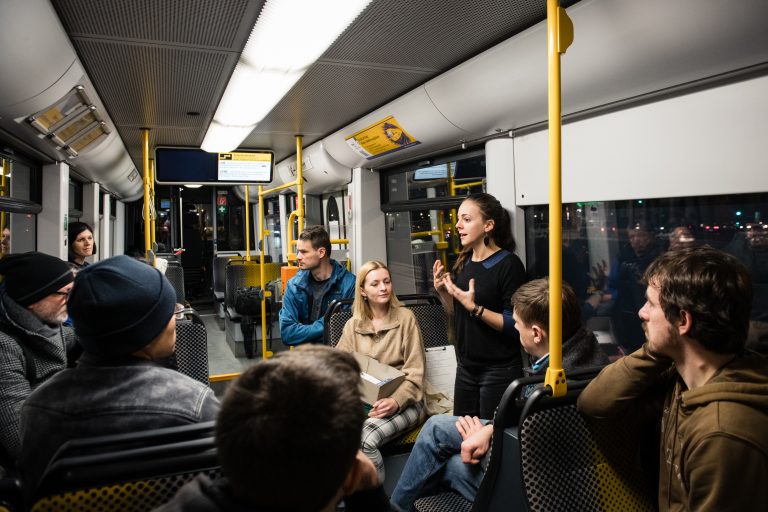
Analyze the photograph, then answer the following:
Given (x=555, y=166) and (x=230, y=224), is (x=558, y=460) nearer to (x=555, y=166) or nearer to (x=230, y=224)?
(x=555, y=166)

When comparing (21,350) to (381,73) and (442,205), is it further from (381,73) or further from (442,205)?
(442,205)

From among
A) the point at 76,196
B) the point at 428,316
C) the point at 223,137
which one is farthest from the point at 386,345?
the point at 76,196

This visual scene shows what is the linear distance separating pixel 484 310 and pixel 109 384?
1867mm

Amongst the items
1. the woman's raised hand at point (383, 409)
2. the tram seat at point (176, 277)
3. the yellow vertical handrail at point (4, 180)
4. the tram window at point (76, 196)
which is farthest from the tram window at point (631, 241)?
the tram window at point (76, 196)

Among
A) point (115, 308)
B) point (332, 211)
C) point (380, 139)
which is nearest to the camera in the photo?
point (115, 308)

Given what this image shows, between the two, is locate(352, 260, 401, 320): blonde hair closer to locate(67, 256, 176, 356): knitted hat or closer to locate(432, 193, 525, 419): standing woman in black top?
locate(432, 193, 525, 419): standing woman in black top

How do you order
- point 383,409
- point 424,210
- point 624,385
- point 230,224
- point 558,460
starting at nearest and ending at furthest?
point 624,385
point 558,460
point 383,409
point 424,210
point 230,224

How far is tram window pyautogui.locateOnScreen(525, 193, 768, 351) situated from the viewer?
2.12 m

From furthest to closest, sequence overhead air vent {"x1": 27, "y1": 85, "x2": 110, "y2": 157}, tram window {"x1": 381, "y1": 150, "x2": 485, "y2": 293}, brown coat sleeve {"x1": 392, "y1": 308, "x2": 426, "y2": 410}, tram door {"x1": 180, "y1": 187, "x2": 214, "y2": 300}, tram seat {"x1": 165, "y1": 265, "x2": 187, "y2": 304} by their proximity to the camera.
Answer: tram door {"x1": 180, "y1": 187, "x2": 214, "y2": 300}
tram seat {"x1": 165, "y1": 265, "x2": 187, "y2": 304}
tram window {"x1": 381, "y1": 150, "x2": 485, "y2": 293}
overhead air vent {"x1": 27, "y1": 85, "x2": 110, "y2": 157}
brown coat sleeve {"x1": 392, "y1": 308, "x2": 426, "y2": 410}

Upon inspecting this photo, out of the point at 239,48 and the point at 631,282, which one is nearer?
the point at 631,282

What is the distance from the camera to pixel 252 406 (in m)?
0.88

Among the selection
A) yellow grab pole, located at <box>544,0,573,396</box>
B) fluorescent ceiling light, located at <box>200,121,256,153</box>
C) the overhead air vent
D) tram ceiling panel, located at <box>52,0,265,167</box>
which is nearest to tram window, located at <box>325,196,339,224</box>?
fluorescent ceiling light, located at <box>200,121,256,153</box>

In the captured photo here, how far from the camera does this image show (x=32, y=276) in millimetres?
2311

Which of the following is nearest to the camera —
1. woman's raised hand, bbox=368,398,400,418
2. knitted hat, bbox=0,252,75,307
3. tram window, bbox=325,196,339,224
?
knitted hat, bbox=0,252,75,307
